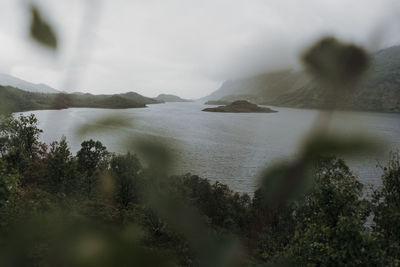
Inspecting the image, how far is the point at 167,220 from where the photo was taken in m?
1.03

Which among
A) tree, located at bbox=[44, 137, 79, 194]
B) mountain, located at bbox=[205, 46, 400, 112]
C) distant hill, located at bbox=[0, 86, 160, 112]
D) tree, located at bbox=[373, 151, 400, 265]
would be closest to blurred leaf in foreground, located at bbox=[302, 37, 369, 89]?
mountain, located at bbox=[205, 46, 400, 112]

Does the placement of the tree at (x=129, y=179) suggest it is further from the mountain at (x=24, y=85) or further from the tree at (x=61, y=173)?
the tree at (x=61, y=173)

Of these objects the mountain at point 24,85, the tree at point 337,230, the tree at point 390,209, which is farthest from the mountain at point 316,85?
the tree at point 390,209

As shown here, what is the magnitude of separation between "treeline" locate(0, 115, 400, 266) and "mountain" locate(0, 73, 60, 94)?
59cm

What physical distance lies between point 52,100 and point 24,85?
32 cm

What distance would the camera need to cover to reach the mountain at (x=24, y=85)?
1.26 m

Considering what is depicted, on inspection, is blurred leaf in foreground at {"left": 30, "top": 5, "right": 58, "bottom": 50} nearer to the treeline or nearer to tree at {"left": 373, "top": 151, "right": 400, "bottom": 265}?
the treeline

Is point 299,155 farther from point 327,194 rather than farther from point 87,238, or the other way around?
point 327,194

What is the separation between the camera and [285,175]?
975 mm

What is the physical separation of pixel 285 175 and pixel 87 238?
83 centimetres

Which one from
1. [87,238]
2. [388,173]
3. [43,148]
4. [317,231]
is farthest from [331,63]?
[43,148]

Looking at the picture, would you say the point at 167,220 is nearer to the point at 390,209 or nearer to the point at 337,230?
the point at 337,230

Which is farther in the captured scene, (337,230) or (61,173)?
(61,173)

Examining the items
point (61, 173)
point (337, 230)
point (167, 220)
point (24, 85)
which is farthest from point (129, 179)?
point (61, 173)
